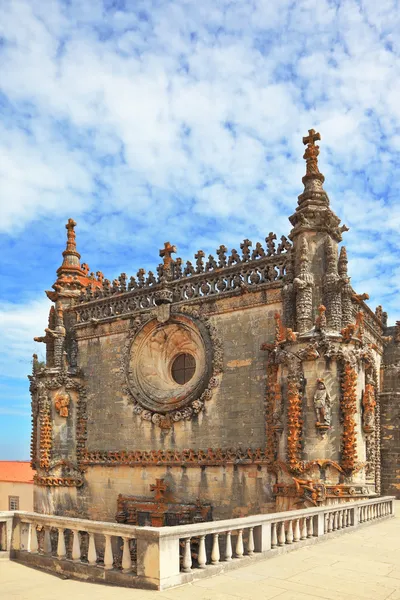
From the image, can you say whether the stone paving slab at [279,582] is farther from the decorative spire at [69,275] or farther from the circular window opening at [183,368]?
the decorative spire at [69,275]

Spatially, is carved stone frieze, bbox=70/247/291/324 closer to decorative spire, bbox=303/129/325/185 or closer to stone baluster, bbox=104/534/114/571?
decorative spire, bbox=303/129/325/185

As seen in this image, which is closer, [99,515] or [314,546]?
[314,546]

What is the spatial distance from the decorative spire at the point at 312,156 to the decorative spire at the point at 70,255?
10.1m

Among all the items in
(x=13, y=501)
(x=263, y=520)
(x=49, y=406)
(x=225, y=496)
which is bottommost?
(x=13, y=501)

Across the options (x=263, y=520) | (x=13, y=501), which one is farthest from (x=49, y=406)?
(x=13, y=501)

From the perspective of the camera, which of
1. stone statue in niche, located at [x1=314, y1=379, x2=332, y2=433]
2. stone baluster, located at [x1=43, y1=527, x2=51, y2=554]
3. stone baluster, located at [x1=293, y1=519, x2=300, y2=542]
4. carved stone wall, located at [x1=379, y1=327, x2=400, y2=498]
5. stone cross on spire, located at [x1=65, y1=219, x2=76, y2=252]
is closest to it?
stone baluster, located at [x1=43, y1=527, x2=51, y2=554]

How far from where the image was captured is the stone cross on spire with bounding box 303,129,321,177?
1567cm

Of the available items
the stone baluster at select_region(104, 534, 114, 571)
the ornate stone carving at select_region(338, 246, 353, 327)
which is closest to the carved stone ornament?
the ornate stone carving at select_region(338, 246, 353, 327)

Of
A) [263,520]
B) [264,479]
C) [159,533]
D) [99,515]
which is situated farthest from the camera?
[99,515]

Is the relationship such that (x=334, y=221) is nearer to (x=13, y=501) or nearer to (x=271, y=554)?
(x=271, y=554)

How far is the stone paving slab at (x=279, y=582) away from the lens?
6.16m

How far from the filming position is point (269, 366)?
15.2 meters

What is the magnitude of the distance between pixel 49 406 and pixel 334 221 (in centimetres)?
1154

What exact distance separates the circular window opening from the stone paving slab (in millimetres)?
9574
